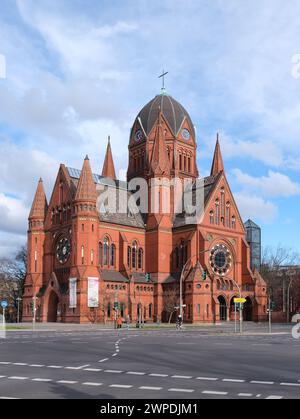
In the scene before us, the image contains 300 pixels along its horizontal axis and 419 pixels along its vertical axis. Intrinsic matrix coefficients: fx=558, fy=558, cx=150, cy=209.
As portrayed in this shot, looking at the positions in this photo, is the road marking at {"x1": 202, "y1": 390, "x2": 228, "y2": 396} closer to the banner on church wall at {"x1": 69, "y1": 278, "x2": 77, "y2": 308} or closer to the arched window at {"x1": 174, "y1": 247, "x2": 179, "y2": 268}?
the banner on church wall at {"x1": 69, "y1": 278, "x2": 77, "y2": 308}

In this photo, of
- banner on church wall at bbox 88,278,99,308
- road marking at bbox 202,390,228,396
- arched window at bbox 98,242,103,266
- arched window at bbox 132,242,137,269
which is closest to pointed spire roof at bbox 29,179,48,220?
arched window at bbox 98,242,103,266

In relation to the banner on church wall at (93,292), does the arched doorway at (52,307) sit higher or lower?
lower

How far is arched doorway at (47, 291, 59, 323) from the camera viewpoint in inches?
2781

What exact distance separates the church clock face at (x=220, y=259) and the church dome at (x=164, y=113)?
821 inches

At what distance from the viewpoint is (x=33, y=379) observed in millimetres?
13750

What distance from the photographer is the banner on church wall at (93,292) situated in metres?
65.3

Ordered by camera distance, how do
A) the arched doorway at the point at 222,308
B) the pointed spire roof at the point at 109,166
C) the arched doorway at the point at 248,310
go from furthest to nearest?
1. the pointed spire roof at the point at 109,166
2. the arched doorway at the point at 248,310
3. the arched doorway at the point at 222,308

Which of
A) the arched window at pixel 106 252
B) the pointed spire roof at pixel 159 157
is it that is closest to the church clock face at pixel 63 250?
the arched window at pixel 106 252

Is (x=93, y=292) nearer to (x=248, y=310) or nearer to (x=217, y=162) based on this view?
(x=248, y=310)

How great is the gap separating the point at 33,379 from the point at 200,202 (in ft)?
212

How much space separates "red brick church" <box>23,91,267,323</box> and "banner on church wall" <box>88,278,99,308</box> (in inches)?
4.7

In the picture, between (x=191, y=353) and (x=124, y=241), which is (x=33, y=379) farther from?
(x=124, y=241)

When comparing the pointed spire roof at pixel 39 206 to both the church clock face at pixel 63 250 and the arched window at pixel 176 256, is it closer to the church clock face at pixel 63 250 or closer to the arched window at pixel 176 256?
the church clock face at pixel 63 250
